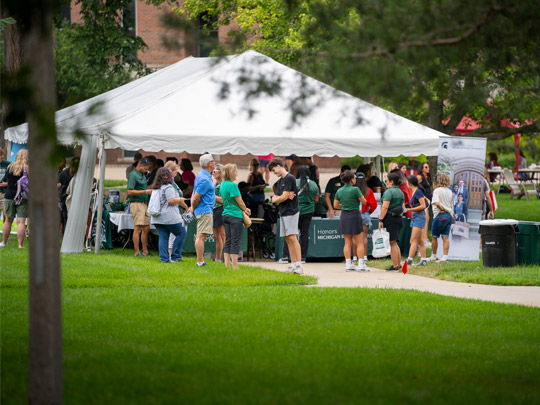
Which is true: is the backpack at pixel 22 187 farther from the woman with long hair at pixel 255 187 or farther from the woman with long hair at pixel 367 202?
the woman with long hair at pixel 367 202

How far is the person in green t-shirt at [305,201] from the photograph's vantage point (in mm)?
15789

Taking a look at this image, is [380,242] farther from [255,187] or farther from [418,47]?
[418,47]

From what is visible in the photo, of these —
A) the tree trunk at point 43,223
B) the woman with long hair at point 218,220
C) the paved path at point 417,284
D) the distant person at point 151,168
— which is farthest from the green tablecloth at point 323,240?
the tree trunk at point 43,223

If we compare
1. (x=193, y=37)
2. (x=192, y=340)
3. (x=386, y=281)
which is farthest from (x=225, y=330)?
(x=386, y=281)

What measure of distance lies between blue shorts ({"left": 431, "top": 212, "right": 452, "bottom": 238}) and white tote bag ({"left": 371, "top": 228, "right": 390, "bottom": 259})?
3.05 feet

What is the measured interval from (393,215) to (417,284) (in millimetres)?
2103

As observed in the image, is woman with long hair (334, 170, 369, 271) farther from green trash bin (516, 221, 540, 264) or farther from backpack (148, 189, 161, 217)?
backpack (148, 189, 161, 217)

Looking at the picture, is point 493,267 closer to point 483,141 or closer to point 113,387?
point 483,141

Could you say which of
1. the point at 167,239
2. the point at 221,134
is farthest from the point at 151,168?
the point at 167,239

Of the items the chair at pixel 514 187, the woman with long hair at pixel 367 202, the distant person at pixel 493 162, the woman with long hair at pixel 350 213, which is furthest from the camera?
the chair at pixel 514 187

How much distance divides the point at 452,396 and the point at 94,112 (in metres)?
3.41

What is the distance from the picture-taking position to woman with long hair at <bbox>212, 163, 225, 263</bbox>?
49.7ft

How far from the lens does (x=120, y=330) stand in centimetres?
882

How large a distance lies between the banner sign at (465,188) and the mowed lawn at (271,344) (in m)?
4.49
